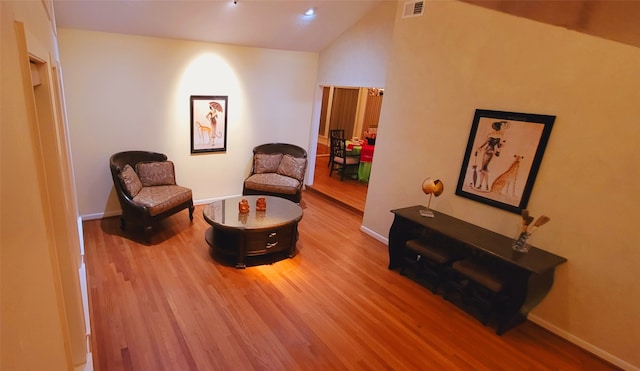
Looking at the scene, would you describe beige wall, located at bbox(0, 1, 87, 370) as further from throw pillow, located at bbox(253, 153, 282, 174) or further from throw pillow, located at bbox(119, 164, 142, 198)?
throw pillow, located at bbox(253, 153, 282, 174)

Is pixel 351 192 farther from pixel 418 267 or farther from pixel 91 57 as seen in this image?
pixel 91 57

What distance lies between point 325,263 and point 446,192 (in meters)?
1.60

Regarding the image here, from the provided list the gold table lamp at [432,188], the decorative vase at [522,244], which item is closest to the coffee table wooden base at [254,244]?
the gold table lamp at [432,188]

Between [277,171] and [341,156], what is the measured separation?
2013 millimetres

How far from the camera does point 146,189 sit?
4148mm

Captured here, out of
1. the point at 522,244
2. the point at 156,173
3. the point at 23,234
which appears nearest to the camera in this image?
the point at 23,234

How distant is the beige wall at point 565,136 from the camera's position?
2482mm

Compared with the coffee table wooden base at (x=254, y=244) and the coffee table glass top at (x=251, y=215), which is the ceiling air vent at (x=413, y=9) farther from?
the coffee table wooden base at (x=254, y=244)

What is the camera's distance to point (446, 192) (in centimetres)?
363

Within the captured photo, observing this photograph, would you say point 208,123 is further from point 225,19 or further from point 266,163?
point 225,19

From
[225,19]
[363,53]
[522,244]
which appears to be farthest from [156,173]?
[522,244]

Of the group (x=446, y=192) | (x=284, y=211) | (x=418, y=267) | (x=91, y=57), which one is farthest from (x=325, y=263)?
(x=91, y=57)

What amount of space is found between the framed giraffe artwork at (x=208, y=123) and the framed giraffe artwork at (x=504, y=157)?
354 cm

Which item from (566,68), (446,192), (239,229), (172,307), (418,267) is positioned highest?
(566,68)
